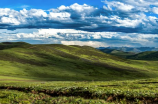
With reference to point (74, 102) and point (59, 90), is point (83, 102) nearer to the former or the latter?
point (74, 102)

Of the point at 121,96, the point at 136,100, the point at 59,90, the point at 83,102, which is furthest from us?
the point at 59,90

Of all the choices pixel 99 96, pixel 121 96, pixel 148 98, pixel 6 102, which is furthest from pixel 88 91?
pixel 6 102

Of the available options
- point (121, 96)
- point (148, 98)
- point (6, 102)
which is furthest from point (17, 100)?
point (148, 98)

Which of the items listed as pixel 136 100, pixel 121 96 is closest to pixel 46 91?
pixel 121 96

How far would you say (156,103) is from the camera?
71.9 feet

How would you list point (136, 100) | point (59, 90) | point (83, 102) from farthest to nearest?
point (59, 90) → point (136, 100) → point (83, 102)

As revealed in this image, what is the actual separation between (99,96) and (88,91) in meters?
2.59

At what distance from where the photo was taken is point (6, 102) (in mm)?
22828

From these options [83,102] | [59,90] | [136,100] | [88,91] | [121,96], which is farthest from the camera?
[59,90]

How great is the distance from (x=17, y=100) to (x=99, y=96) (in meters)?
11.2

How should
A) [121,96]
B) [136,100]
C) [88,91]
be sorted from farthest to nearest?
1. [88,91]
2. [121,96]
3. [136,100]

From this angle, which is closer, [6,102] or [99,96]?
[6,102]

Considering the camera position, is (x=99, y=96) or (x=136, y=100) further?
(x=99, y=96)

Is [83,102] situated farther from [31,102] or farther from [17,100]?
[17,100]
